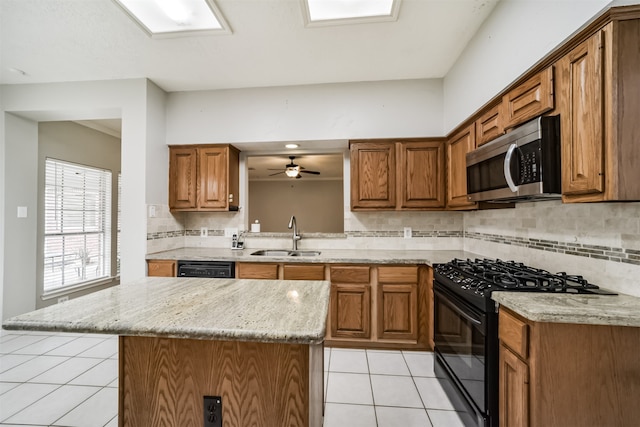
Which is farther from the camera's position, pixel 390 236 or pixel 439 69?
pixel 390 236

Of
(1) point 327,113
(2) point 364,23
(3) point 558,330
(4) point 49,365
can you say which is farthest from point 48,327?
(1) point 327,113

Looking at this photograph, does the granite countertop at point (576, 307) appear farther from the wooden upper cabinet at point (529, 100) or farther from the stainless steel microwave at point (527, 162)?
the wooden upper cabinet at point (529, 100)

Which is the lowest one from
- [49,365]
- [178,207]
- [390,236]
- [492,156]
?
[49,365]

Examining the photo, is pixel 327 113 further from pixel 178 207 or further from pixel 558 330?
pixel 558 330

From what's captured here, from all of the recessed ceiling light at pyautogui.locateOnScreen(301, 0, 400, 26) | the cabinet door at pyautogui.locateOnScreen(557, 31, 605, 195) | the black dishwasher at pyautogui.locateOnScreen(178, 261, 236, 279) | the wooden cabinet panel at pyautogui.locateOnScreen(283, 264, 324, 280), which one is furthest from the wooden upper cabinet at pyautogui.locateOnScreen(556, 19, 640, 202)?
the black dishwasher at pyautogui.locateOnScreen(178, 261, 236, 279)

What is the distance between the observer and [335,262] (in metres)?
2.71

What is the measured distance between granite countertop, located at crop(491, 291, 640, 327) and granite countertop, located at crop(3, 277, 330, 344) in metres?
0.83

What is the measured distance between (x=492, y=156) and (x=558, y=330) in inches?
44.4

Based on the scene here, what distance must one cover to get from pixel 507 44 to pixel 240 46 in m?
2.05

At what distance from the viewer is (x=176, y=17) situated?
6.98 ft

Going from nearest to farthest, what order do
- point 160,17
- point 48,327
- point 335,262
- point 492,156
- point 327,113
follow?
point 48,327 → point 492,156 → point 160,17 → point 335,262 → point 327,113

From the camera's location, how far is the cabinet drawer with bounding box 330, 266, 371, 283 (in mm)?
2689

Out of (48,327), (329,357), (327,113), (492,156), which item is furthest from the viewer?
(327,113)

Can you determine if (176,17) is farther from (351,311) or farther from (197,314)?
(351,311)
